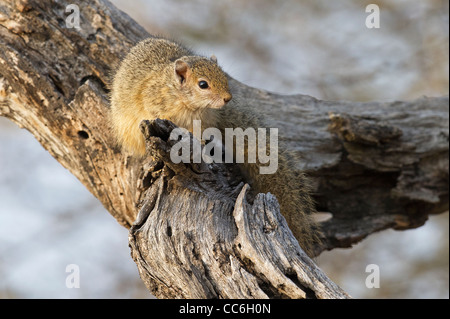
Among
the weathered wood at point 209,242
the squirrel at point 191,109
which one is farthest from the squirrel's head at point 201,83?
the weathered wood at point 209,242

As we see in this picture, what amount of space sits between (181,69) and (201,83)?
20cm

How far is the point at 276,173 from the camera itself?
4.34 m

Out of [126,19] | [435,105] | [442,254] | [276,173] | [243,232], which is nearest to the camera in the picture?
[243,232]

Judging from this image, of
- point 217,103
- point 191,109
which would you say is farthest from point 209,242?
point 191,109

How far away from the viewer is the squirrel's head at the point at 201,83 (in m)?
4.15

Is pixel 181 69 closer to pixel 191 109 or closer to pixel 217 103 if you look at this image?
pixel 191 109

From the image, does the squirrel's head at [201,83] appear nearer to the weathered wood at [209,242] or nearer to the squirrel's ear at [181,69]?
the squirrel's ear at [181,69]

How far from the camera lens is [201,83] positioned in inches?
167

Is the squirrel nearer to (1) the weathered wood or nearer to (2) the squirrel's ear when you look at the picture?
(2) the squirrel's ear

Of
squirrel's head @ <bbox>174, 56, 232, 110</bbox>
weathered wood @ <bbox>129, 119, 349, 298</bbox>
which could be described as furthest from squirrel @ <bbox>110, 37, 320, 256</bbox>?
weathered wood @ <bbox>129, 119, 349, 298</bbox>

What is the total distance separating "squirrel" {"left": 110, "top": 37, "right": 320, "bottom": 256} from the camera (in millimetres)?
4211
